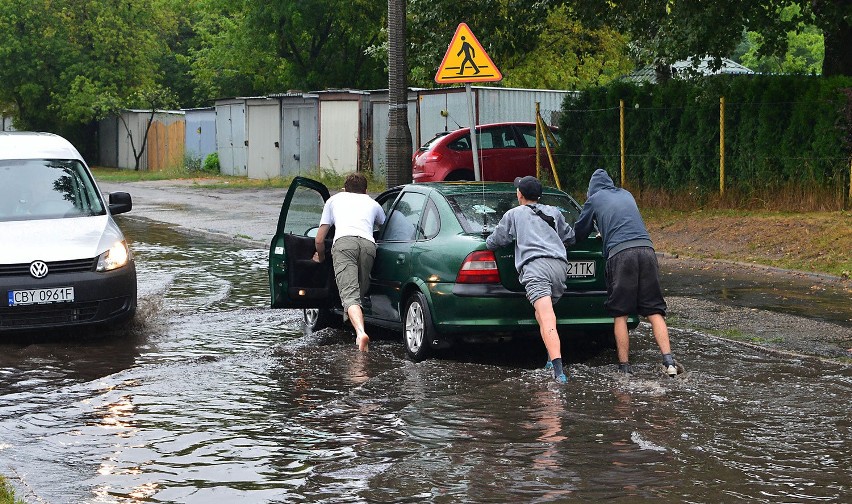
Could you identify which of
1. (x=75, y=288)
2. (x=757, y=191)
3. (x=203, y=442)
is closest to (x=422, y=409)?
(x=203, y=442)

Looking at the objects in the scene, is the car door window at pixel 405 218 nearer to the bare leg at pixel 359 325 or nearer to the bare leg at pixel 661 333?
the bare leg at pixel 359 325

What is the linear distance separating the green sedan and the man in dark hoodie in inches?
16.3

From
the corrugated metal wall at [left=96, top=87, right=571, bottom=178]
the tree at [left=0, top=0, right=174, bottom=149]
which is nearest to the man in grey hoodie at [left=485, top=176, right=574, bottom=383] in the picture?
the corrugated metal wall at [left=96, top=87, right=571, bottom=178]

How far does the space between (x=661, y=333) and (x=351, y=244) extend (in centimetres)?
276

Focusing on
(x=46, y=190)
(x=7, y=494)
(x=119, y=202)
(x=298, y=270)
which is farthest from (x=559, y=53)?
(x=7, y=494)

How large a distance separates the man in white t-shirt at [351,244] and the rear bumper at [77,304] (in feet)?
5.86

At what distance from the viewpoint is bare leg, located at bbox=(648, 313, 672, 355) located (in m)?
9.21

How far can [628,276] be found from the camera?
9281mm

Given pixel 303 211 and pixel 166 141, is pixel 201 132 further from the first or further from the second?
pixel 303 211

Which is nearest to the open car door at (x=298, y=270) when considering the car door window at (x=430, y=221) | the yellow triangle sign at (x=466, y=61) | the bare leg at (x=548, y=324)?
the car door window at (x=430, y=221)

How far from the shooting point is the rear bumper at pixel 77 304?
35.2 ft

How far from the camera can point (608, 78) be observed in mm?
49469

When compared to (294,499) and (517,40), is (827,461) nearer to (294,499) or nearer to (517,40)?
(294,499)

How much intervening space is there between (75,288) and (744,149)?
12.3 meters
